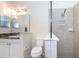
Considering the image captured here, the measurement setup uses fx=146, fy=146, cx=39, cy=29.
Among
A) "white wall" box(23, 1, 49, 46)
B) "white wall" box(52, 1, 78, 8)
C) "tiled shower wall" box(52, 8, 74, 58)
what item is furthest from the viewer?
"white wall" box(23, 1, 49, 46)

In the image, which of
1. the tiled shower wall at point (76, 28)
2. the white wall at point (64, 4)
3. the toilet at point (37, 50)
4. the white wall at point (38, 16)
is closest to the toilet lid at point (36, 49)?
the toilet at point (37, 50)

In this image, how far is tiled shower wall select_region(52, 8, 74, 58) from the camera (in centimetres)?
346

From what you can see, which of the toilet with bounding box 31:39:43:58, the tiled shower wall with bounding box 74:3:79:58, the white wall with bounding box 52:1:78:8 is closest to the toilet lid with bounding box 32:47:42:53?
the toilet with bounding box 31:39:43:58

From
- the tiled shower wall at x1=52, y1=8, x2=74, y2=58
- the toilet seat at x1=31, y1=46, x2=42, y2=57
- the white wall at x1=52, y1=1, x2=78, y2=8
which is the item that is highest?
the white wall at x1=52, y1=1, x2=78, y2=8

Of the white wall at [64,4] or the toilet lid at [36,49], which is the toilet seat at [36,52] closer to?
the toilet lid at [36,49]

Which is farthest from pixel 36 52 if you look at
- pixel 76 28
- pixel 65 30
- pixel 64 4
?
pixel 64 4

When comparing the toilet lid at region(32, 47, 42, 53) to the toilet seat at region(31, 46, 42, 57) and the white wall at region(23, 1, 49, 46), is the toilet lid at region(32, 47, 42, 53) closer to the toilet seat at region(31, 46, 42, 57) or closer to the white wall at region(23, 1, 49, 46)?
the toilet seat at region(31, 46, 42, 57)

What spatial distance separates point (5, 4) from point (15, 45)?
4.50 feet

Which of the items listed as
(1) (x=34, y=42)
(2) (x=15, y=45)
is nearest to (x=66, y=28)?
(1) (x=34, y=42)

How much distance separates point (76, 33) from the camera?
136 inches

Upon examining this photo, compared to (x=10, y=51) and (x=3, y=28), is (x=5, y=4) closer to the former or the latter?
(x=3, y=28)

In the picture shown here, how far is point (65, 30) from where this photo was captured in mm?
3516

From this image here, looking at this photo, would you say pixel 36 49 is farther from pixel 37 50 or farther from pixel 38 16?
pixel 38 16

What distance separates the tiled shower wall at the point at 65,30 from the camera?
3.46m
